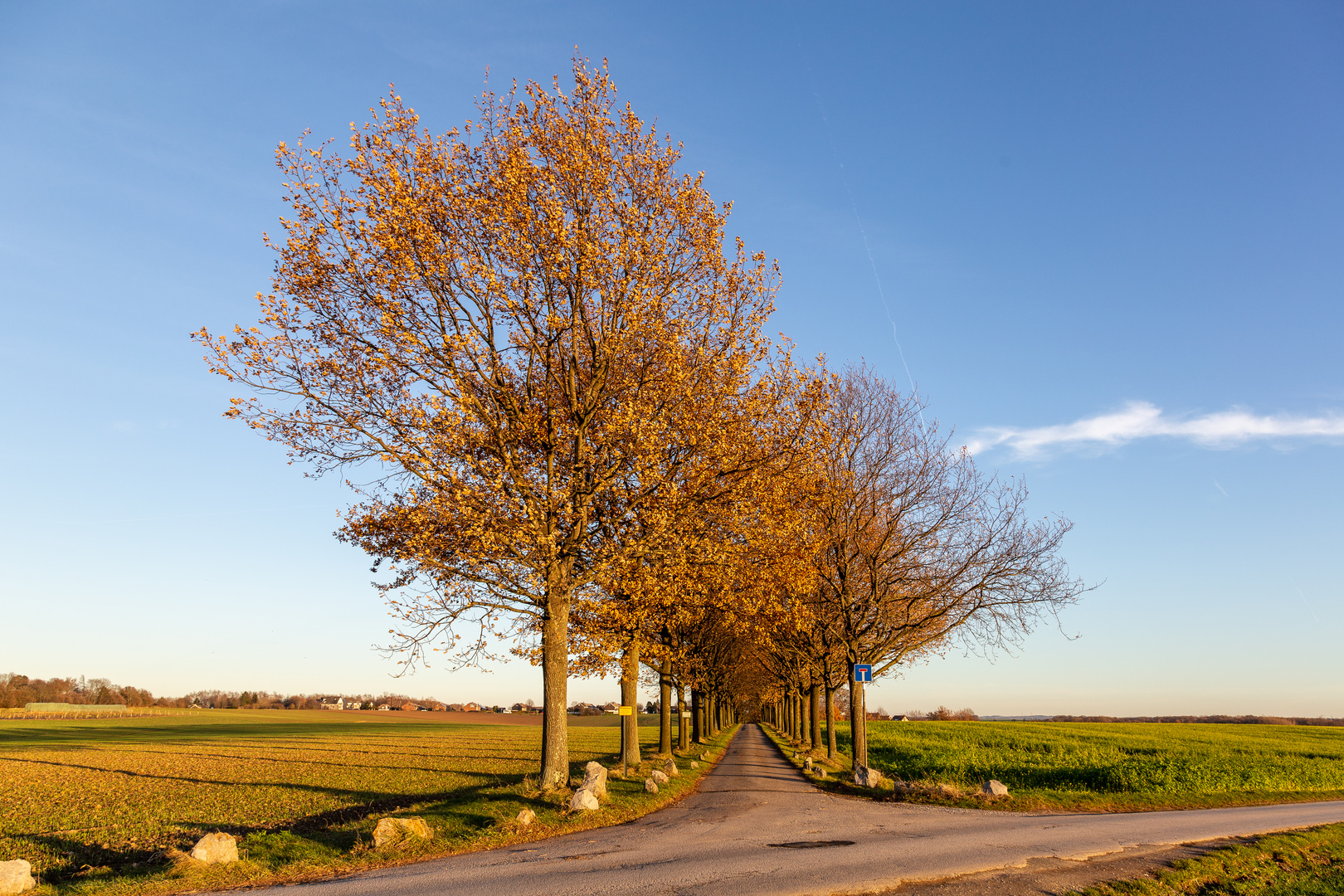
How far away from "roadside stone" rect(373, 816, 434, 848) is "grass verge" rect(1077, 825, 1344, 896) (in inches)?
413

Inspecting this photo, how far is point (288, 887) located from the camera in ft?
35.0

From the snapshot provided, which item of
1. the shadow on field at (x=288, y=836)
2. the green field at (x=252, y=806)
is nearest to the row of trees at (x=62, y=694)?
the green field at (x=252, y=806)

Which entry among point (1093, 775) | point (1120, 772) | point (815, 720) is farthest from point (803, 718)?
point (1120, 772)

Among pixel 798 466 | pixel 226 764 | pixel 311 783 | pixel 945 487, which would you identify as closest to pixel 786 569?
pixel 798 466

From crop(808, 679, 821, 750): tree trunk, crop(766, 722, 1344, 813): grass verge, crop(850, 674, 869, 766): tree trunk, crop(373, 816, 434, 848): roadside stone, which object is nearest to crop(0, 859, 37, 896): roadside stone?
crop(373, 816, 434, 848): roadside stone

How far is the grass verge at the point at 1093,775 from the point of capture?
21.9 metres

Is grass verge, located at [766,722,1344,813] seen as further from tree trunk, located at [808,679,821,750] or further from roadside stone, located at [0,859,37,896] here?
roadside stone, located at [0,859,37,896]

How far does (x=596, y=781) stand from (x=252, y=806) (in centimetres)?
1260

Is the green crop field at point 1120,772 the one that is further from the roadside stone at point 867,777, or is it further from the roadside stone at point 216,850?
the roadside stone at point 216,850

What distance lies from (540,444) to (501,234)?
5.35m

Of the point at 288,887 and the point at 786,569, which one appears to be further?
the point at 786,569

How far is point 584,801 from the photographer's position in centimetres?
1642

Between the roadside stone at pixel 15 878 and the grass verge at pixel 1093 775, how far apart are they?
1926 centimetres

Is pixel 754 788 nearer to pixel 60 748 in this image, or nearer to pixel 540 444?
pixel 540 444
